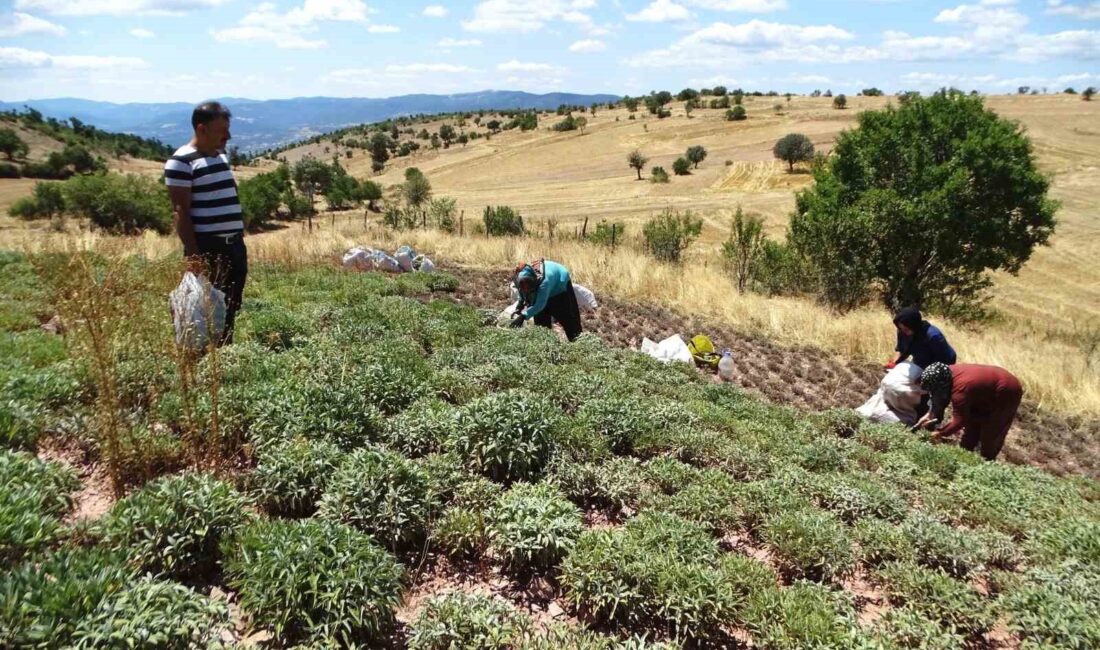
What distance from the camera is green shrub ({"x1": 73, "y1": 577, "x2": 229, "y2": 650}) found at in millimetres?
2020

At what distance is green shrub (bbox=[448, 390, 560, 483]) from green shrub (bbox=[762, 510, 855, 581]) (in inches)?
56.2

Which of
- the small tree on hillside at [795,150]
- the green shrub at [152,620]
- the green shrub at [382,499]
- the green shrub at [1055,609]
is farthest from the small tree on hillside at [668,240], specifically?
the small tree on hillside at [795,150]

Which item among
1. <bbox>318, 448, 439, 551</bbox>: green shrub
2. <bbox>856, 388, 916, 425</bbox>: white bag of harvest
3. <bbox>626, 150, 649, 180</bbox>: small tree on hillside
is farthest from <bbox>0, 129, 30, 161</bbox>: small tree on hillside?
<bbox>856, 388, 916, 425</bbox>: white bag of harvest

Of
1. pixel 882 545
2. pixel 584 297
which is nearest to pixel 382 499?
pixel 882 545

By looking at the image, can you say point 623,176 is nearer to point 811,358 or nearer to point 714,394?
point 811,358

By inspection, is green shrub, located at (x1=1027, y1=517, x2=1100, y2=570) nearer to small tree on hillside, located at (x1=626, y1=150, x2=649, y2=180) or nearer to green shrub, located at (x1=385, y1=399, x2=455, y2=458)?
green shrub, located at (x1=385, y1=399, x2=455, y2=458)

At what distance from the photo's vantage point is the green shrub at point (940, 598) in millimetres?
2939

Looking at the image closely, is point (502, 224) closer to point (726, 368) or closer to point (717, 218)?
point (726, 368)

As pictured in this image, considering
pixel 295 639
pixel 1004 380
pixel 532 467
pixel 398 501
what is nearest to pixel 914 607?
pixel 532 467

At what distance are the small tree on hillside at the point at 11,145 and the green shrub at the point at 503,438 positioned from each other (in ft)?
197

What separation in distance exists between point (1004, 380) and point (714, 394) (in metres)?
2.56

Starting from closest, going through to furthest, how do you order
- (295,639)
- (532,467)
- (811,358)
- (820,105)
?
(295,639) → (532,467) → (811,358) → (820,105)

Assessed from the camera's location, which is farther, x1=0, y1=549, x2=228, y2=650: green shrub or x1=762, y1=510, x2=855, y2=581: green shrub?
x1=762, y1=510, x2=855, y2=581: green shrub

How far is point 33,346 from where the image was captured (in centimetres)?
480
